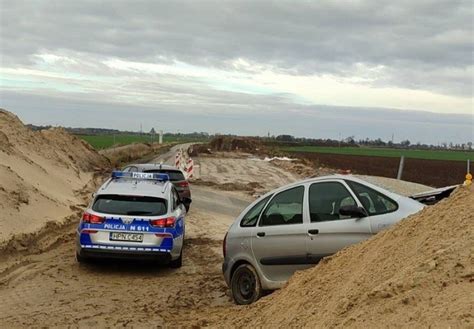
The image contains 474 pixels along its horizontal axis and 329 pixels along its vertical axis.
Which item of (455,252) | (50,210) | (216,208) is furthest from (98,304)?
(216,208)

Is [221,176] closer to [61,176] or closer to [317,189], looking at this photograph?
[61,176]

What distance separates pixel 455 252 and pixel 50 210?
41.9 feet

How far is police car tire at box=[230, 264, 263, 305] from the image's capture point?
781 centimetres

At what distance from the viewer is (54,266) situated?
10.8 metres

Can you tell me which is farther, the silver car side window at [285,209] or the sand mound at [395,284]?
the silver car side window at [285,209]

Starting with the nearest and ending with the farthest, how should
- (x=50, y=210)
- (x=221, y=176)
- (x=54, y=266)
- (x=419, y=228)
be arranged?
(x=419, y=228) < (x=54, y=266) < (x=50, y=210) < (x=221, y=176)

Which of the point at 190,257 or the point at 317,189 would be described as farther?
the point at 190,257

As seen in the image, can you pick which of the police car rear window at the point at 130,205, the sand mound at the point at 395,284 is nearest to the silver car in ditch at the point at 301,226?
the sand mound at the point at 395,284

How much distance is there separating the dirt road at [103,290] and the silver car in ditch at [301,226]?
2.94 feet

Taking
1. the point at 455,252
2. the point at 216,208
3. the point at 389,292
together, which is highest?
the point at 455,252

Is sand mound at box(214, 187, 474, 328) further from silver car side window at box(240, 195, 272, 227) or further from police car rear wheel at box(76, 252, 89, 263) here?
police car rear wheel at box(76, 252, 89, 263)

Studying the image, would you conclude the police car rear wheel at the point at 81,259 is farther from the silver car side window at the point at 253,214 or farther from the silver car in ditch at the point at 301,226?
the silver car side window at the point at 253,214

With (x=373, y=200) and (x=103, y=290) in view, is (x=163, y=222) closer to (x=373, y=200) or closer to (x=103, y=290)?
(x=103, y=290)

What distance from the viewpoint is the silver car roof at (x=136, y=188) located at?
1075 centimetres
